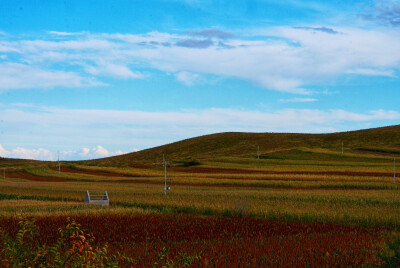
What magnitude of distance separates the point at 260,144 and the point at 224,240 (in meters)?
102

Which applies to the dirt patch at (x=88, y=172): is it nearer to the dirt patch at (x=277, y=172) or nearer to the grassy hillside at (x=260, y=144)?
the dirt patch at (x=277, y=172)

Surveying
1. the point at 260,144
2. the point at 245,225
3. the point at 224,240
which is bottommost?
the point at 245,225

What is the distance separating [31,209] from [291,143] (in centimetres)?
9178

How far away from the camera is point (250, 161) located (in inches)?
3339

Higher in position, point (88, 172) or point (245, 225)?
point (88, 172)

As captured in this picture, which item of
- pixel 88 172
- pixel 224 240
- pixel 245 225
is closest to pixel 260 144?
pixel 88 172

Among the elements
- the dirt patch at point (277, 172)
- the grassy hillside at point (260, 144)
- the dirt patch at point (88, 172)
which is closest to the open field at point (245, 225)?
the dirt patch at point (277, 172)

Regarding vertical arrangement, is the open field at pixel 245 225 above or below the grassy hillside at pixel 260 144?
below

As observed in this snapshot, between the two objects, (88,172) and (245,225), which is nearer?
(245,225)

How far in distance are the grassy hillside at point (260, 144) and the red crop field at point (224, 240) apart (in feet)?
237

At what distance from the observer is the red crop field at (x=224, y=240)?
473 inches

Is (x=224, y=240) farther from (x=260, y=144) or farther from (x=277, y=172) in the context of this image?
(x=260, y=144)

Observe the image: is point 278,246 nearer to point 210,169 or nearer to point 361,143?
point 210,169

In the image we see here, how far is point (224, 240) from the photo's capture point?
52.4ft
